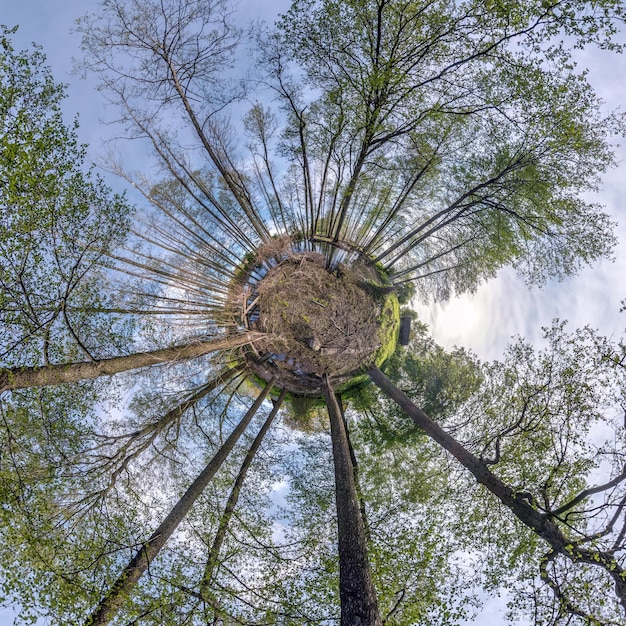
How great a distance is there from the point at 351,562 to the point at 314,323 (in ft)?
19.4

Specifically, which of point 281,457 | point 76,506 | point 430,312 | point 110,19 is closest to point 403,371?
point 430,312

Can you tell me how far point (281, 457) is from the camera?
38.4 feet

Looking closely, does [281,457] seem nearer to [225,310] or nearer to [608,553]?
[225,310]

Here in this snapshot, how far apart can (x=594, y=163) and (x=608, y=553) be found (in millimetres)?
7748

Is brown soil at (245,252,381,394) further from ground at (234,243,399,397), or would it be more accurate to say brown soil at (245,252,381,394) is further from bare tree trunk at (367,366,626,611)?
bare tree trunk at (367,366,626,611)

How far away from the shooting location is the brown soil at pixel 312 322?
1105 cm

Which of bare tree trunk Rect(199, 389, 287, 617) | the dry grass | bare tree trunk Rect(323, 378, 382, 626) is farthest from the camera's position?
the dry grass

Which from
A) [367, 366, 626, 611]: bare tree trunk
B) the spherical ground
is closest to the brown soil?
the spherical ground

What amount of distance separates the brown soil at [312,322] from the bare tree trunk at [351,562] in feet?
11.1

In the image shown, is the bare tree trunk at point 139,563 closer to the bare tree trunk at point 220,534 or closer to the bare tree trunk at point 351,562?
the bare tree trunk at point 220,534

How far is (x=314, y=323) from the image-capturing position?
1104 cm

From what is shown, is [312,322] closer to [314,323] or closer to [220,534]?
[314,323]

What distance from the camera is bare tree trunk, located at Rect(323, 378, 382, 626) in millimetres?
5492

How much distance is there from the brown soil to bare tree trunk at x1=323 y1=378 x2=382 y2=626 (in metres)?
3.38
